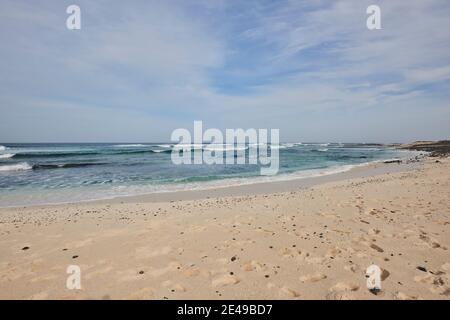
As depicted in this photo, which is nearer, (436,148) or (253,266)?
(253,266)

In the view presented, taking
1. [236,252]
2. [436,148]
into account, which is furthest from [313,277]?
[436,148]

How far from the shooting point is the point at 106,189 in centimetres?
1466

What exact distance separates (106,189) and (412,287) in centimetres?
1402

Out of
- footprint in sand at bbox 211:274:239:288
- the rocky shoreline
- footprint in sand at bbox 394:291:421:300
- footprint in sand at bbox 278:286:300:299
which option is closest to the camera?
footprint in sand at bbox 394:291:421:300

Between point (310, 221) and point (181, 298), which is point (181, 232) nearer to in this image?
point (181, 298)

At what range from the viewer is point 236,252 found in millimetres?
5039

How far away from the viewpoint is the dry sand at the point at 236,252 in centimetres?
383

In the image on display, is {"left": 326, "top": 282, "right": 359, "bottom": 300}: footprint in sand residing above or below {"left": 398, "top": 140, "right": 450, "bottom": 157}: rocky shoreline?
below

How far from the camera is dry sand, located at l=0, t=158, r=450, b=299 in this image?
3826 mm

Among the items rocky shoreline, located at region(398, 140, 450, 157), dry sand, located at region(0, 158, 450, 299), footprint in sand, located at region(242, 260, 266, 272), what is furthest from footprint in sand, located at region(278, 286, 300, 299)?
rocky shoreline, located at region(398, 140, 450, 157)

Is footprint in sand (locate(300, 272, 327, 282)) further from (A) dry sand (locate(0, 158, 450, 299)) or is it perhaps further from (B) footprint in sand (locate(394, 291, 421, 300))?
(B) footprint in sand (locate(394, 291, 421, 300))

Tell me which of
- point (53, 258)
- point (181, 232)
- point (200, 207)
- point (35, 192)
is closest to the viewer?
point (53, 258)

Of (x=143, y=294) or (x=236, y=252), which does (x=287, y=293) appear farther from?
(x=143, y=294)
